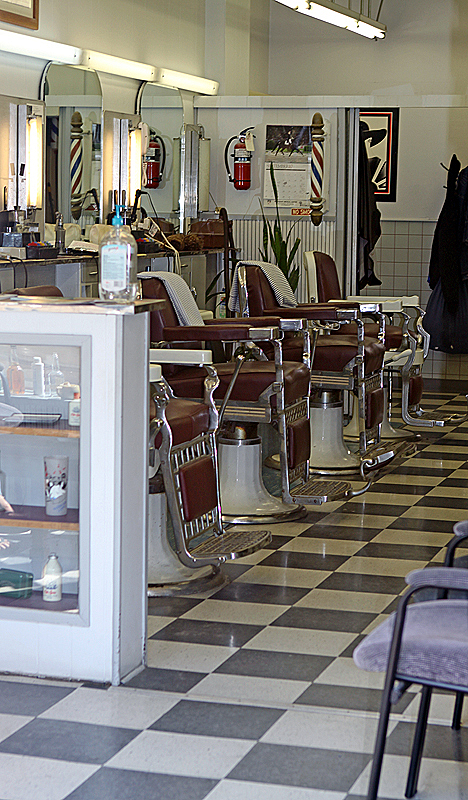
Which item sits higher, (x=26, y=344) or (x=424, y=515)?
(x=26, y=344)

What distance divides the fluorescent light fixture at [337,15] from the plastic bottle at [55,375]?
4803 millimetres

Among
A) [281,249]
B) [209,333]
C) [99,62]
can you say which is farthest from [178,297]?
[99,62]

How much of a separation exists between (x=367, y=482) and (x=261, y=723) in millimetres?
2678

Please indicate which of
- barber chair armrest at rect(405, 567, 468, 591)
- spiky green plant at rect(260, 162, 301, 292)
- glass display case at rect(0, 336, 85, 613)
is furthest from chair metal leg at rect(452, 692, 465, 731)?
spiky green plant at rect(260, 162, 301, 292)

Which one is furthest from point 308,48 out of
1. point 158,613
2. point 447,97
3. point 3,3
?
point 158,613

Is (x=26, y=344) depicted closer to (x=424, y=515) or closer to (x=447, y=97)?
(x=424, y=515)

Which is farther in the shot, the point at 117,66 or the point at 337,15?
the point at 337,15

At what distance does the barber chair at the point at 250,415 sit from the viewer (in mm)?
4156

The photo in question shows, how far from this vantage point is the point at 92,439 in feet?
8.23

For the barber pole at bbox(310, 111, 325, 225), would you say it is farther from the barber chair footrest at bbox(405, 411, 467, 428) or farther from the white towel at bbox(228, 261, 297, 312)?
the white towel at bbox(228, 261, 297, 312)

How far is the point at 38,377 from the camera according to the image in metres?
2.61

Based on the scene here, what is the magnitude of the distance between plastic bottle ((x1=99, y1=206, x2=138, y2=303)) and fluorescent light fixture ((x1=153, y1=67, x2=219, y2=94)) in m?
5.57

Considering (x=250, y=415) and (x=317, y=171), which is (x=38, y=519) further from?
(x=317, y=171)

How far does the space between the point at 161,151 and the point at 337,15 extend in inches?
Result: 64.5
